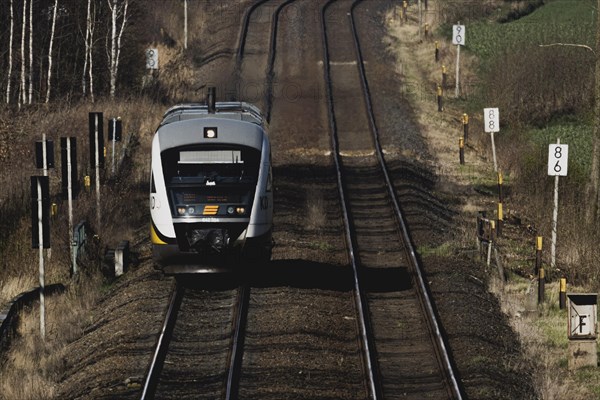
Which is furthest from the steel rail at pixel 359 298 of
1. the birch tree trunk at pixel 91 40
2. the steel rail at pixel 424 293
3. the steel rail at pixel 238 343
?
the birch tree trunk at pixel 91 40

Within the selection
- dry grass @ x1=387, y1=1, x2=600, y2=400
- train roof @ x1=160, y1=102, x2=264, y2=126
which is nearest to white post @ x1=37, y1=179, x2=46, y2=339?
train roof @ x1=160, y1=102, x2=264, y2=126

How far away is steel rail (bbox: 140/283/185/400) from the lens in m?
14.9

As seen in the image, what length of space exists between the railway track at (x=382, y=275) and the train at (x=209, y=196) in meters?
2.03

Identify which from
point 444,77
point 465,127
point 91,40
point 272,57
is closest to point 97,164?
point 465,127

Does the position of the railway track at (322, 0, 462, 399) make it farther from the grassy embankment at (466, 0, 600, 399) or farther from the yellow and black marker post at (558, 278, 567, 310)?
the yellow and black marker post at (558, 278, 567, 310)

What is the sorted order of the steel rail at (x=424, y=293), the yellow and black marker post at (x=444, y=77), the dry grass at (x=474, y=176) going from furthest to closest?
the yellow and black marker post at (x=444, y=77) < the dry grass at (x=474, y=176) < the steel rail at (x=424, y=293)

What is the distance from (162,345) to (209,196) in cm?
289

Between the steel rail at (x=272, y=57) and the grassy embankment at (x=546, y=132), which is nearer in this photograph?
the grassy embankment at (x=546, y=132)

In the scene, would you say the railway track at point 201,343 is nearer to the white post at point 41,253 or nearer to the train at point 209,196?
the train at point 209,196

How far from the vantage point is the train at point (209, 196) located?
18.6 meters

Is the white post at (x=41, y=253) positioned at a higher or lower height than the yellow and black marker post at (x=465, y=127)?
lower

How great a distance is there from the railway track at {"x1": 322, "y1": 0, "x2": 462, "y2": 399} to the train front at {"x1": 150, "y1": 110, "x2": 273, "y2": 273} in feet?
6.66

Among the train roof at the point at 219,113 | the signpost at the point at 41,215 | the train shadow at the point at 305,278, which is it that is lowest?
the train shadow at the point at 305,278

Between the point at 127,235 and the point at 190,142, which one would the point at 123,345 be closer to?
the point at 190,142
